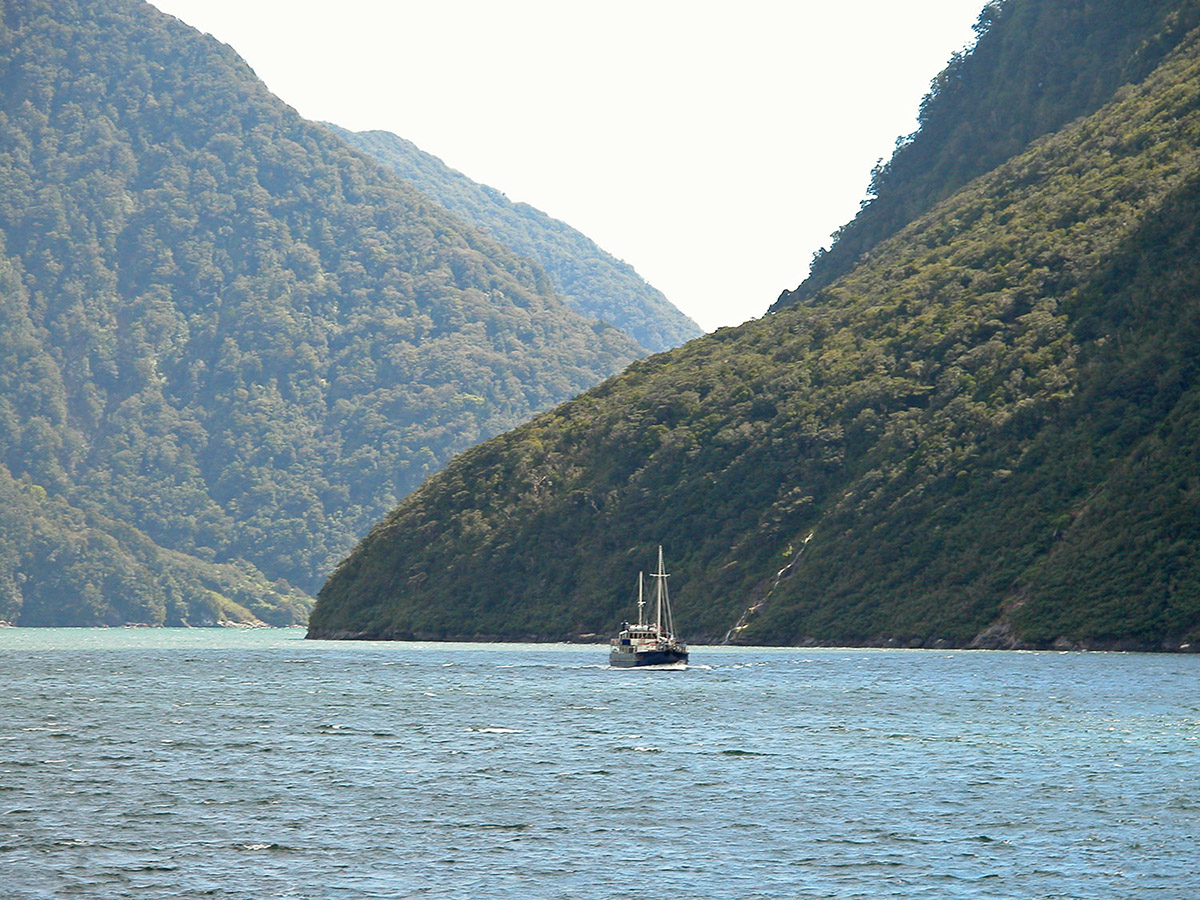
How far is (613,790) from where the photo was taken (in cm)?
5978

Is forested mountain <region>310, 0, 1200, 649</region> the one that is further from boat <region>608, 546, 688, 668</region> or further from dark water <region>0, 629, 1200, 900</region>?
boat <region>608, 546, 688, 668</region>

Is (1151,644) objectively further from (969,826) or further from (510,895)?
(510,895)

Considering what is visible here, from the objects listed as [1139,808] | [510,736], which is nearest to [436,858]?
[1139,808]

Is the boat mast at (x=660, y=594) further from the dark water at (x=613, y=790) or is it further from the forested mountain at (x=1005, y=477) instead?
the dark water at (x=613, y=790)

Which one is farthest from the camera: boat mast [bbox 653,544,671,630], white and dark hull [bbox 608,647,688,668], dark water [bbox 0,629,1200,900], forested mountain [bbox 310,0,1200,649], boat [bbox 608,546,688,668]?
boat mast [bbox 653,544,671,630]

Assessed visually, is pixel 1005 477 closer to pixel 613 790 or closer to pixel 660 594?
pixel 660 594

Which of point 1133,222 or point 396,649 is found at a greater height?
point 1133,222

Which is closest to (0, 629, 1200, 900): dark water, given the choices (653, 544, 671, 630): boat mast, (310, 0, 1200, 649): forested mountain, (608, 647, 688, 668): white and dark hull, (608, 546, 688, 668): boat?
(608, 647, 688, 668): white and dark hull

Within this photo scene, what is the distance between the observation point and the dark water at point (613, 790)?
42.9 meters

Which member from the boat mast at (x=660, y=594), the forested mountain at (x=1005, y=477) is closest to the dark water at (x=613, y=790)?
the boat mast at (x=660, y=594)

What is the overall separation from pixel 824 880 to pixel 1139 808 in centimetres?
1674

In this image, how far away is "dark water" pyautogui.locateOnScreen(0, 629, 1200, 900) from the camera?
42875mm

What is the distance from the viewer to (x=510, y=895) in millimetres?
40625

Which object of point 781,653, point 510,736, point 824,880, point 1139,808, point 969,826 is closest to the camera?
point 824,880
